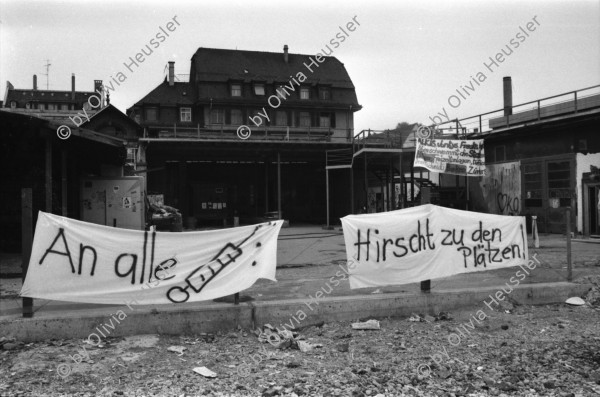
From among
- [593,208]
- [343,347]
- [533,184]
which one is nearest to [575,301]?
[343,347]

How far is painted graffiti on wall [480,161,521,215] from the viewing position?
68.1 feet

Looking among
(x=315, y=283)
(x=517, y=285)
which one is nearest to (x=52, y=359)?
(x=315, y=283)

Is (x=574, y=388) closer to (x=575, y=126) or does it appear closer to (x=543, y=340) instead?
(x=543, y=340)

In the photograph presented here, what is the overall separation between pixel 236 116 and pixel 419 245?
3467 centimetres

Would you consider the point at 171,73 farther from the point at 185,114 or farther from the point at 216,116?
the point at 216,116

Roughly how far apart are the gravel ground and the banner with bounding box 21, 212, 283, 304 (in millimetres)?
624

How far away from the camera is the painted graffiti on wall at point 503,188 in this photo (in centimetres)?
2075

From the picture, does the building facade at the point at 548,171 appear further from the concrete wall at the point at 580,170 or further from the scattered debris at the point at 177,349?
the scattered debris at the point at 177,349

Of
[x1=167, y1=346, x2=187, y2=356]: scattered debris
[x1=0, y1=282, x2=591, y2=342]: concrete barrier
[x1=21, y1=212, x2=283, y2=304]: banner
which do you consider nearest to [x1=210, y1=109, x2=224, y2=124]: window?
[x1=21, y1=212, x2=283, y2=304]: banner

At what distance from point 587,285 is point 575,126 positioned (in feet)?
41.0

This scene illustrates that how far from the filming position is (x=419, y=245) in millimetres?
7031

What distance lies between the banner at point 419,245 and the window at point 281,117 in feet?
113

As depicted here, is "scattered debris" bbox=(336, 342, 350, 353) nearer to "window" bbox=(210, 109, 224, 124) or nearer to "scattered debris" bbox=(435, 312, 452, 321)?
"scattered debris" bbox=(435, 312, 452, 321)

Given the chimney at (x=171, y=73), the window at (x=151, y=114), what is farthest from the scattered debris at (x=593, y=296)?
the chimney at (x=171, y=73)
